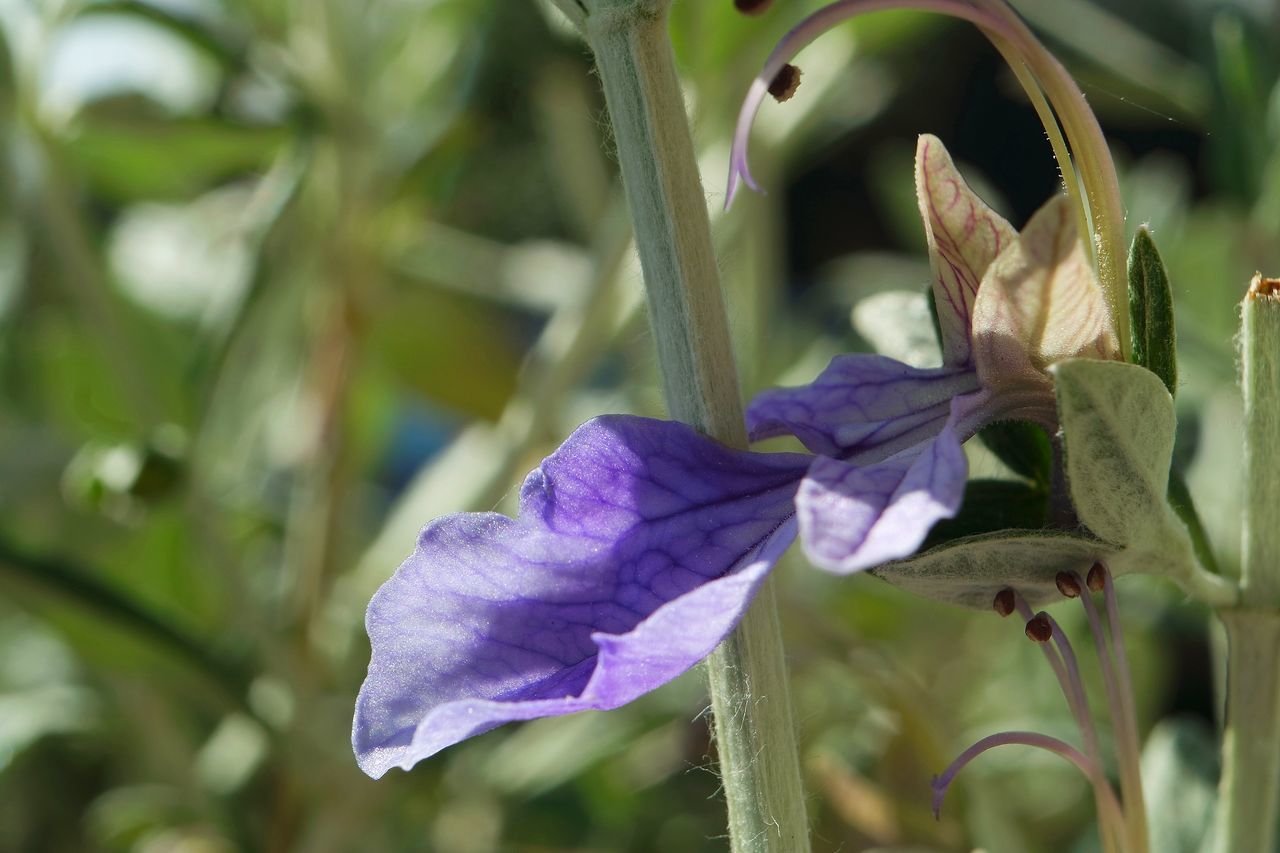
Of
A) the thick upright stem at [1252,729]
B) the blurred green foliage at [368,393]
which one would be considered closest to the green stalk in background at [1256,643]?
the thick upright stem at [1252,729]

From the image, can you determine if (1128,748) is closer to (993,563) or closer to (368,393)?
(993,563)

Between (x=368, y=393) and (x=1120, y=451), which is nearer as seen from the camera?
(x=1120, y=451)

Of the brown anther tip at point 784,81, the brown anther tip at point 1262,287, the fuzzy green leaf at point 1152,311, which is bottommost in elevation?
the fuzzy green leaf at point 1152,311

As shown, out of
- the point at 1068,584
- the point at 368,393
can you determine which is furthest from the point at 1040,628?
the point at 368,393

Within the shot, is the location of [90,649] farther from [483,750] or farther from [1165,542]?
[1165,542]

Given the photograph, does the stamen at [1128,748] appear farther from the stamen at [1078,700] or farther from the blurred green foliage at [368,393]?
the blurred green foliage at [368,393]

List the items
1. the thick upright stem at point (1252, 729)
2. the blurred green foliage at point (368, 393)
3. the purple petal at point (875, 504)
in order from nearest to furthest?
the purple petal at point (875, 504)
the thick upright stem at point (1252, 729)
the blurred green foliage at point (368, 393)

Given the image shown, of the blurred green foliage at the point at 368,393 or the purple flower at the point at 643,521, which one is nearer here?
the purple flower at the point at 643,521
